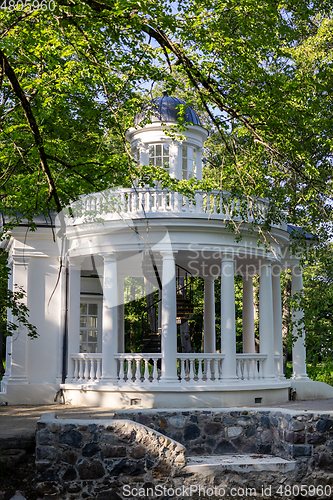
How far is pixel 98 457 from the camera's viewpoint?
7477mm

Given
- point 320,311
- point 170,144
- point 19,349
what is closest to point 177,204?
point 170,144

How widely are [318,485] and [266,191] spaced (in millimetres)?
5057

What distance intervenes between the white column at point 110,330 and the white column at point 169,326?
4.56ft

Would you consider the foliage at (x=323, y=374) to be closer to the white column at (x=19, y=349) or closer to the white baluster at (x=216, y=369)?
the white baluster at (x=216, y=369)

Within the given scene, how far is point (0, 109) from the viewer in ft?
33.8

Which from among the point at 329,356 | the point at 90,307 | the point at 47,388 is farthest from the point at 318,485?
the point at 90,307

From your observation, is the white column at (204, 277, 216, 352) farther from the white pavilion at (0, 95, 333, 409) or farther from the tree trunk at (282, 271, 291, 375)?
the tree trunk at (282, 271, 291, 375)

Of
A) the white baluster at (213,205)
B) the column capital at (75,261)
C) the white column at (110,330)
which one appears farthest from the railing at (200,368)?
the column capital at (75,261)

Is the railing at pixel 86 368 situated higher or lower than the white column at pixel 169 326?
lower

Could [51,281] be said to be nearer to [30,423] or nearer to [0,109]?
[30,423]

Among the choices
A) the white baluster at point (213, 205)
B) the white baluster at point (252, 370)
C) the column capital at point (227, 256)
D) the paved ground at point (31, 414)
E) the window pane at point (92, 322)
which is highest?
the white baluster at point (213, 205)

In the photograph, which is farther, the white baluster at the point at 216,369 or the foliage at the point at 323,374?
the foliage at the point at 323,374

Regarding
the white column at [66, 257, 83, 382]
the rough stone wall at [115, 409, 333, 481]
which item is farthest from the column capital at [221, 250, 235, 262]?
the rough stone wall at [115, 409, 333, 481]

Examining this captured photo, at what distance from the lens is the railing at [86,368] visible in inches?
610
